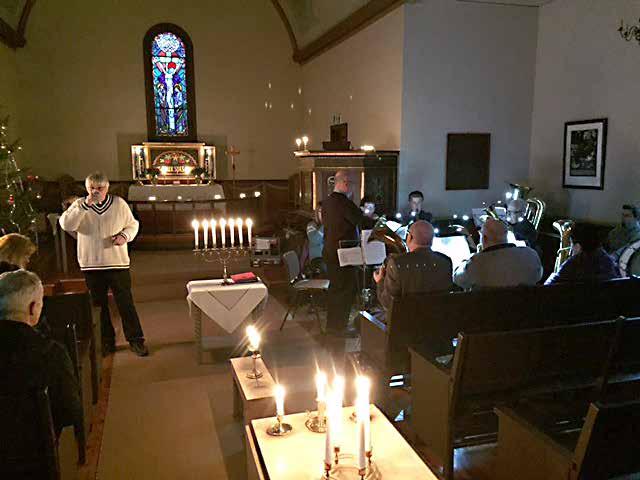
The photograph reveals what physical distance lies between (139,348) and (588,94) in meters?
7.25

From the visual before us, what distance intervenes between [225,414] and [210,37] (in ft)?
40.0

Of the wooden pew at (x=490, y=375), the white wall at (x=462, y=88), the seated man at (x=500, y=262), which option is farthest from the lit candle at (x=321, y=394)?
the white wall at (x=462, y=88)

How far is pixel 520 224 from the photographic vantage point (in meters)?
7.42

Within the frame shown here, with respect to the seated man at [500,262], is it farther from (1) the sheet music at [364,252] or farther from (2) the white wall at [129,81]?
(2) the white wall at [129,81]

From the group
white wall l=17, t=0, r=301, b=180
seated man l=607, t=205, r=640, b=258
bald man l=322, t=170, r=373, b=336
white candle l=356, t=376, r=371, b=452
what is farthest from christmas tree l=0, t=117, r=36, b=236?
seated man l=607, t=205, r=640, b=258

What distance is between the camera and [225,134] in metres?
14.9

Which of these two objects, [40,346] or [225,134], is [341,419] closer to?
[40,346]

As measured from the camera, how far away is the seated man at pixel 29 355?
9.02 ft

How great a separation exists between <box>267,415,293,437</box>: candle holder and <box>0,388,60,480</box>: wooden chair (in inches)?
41.3

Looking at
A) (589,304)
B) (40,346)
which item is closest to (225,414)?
(40,346)

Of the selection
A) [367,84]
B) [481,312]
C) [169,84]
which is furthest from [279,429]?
[169,84]

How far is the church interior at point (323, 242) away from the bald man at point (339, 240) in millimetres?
27

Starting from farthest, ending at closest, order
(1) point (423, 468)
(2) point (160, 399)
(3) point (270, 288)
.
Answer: (3) point (270, 288) → (2) point (160, 399) → (1) point (423, 468)

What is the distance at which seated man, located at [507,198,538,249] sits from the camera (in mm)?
7348
